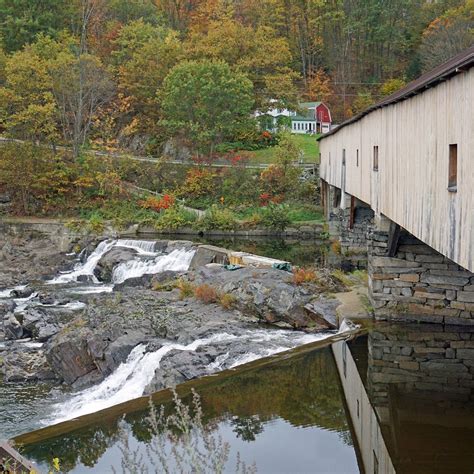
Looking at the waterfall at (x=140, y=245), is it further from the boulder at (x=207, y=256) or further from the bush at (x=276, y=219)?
the bush at (x=276, y=219)

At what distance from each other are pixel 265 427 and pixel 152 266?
1616cm

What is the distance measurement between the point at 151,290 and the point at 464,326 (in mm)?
10100

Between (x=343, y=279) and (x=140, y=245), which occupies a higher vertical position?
(x=140, y=245)

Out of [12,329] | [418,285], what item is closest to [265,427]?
[418,285]

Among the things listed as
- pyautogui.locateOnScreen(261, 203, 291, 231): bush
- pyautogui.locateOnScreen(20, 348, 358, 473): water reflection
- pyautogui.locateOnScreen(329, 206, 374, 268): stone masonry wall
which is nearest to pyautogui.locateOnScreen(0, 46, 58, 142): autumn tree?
pyautogui.locateOnScreen(261, 203, 291, 231): bush

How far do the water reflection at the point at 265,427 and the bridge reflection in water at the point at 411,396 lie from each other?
0.32 m

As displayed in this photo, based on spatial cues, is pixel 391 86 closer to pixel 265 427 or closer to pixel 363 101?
pixel 363 101

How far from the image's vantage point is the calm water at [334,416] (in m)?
8.31

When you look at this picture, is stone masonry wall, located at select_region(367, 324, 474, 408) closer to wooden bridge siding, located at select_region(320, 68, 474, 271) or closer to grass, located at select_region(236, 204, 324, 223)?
wooden bridge siding, located at select_region(320, 68, 474, 271)

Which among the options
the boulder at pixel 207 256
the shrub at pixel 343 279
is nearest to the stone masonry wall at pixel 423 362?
the shrub at pixel 343 279

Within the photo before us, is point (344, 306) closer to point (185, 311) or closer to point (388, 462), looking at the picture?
point (185, 311)

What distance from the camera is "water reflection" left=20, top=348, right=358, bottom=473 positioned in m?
8.41

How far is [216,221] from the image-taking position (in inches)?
1293

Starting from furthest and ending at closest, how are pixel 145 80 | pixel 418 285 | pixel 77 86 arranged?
1. pixel 145 80
2. pixel 77 86
3. pixel 418 285
